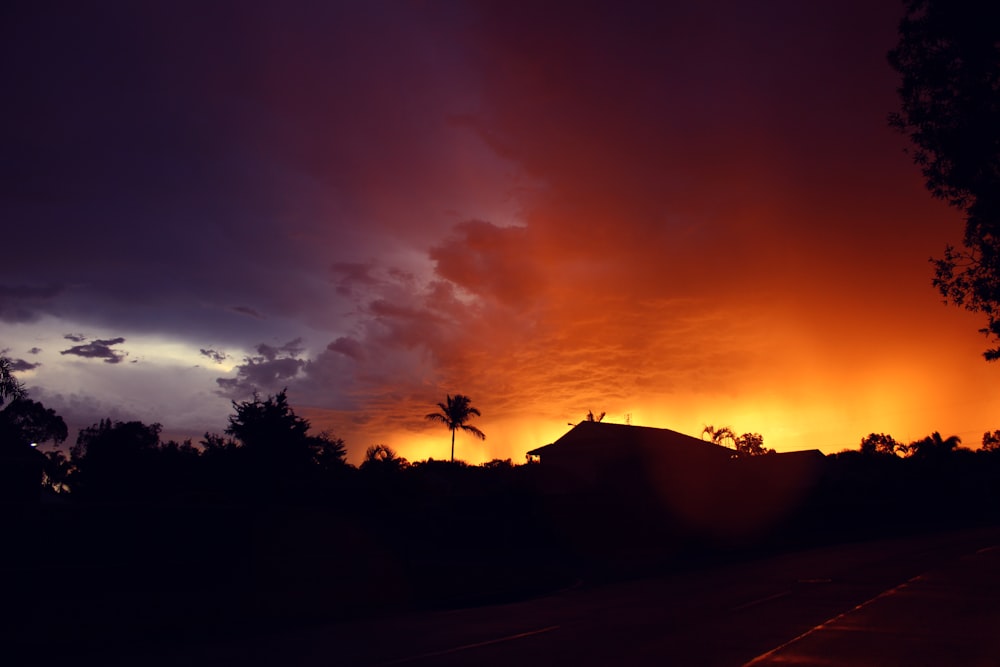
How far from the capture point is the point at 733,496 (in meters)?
50.2

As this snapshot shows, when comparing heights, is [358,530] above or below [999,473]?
below

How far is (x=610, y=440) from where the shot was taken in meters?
52.3

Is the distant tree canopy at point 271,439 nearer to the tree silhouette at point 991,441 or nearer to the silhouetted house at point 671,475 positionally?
the silhouetted house at point 671,475

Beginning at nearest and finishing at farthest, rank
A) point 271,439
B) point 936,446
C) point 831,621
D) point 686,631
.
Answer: point 686,631, point 831,621, point 271,439, point 936,446

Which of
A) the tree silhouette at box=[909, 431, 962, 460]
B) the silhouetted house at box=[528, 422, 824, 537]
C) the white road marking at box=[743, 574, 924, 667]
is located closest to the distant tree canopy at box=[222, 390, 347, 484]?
the silhouetted house at box=[528, 422, 824, 537]

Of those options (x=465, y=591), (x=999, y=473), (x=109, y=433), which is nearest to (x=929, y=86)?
(x=465, y=591)

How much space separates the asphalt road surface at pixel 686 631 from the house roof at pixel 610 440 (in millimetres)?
30370

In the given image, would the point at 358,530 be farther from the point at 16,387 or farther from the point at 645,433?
the point at 645,433

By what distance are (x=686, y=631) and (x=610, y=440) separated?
40.1 m

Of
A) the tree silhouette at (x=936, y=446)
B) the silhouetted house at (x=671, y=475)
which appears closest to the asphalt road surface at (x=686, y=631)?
the silhouetted house at (x=671, y=475)

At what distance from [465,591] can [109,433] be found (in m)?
52.5

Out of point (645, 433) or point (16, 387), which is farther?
point (645, 433)

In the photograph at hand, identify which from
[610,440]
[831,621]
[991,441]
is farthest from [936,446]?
[831,621]

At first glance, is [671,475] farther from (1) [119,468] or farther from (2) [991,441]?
(2) [991,441]
